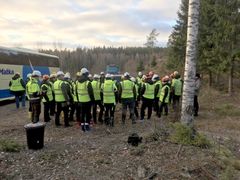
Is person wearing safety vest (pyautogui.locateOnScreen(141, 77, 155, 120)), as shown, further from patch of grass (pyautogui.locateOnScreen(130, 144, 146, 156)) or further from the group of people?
patch of grass (pyautogui.locateOnScreen(130, 144, 146, 156))

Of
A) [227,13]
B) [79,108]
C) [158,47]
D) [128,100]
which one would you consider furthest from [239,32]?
[158,47]

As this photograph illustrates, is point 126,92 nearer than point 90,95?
No

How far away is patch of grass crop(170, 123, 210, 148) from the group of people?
423 cm

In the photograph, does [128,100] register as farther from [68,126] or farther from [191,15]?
[191,15]

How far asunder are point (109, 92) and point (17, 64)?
46.5 feet

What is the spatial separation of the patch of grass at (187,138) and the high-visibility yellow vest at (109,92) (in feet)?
14.8

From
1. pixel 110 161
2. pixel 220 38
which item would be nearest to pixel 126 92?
pixel 110 161

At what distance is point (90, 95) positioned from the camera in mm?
12570

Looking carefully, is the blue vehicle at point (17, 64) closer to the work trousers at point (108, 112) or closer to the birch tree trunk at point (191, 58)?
the work trousers at point (108, 112)

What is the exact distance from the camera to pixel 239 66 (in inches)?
1045

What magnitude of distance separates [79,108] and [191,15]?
6019 millimetres

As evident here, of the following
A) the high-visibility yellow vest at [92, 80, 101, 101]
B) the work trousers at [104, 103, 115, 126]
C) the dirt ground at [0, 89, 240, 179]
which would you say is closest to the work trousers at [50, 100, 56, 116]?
the high-visibility yellow vest at [92, 80, 101, 101]

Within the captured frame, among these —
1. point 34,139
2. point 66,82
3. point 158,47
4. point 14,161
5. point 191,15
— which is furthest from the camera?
point 158,47

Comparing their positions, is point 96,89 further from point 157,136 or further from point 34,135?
point 34,135
